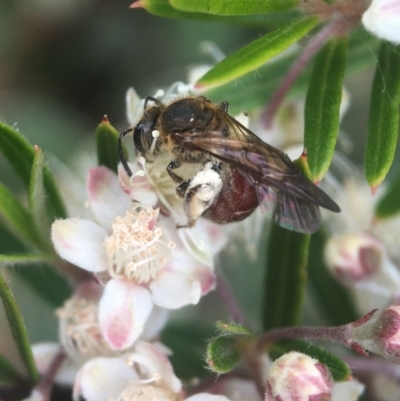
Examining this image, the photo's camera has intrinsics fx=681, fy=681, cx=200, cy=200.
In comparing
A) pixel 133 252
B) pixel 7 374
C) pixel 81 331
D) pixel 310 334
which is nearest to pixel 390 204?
pixel 310 334

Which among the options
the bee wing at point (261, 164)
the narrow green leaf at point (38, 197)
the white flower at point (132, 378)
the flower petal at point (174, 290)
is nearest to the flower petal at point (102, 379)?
the white flower at point (132, 378)

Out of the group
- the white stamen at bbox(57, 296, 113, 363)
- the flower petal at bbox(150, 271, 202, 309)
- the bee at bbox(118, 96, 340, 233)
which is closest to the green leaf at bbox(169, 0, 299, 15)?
the bee at bbox(118, 96, 340, 233)

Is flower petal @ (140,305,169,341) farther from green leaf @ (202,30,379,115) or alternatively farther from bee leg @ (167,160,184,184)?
green leaf @ (202,30,379,115)

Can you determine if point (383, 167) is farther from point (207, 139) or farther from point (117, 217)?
point (117, 217)

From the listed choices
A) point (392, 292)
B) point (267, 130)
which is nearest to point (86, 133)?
point (267, 130)

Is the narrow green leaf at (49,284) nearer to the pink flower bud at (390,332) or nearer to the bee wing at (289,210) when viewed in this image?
the bee wing at (289,210)

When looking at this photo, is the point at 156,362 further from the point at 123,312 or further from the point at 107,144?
the point at 107,144

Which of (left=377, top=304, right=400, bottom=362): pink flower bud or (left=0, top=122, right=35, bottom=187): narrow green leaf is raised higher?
(left=0, top=122, right=35, bottom=187): narrow green leaf
